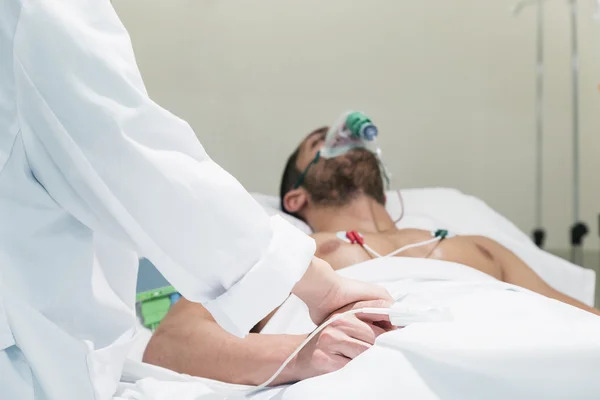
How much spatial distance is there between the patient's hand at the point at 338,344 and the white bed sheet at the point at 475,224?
113cm

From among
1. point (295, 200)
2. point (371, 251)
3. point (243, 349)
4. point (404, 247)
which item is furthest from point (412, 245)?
point (243, 349)

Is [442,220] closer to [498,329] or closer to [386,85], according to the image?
[386,85]

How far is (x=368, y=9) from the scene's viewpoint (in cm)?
254

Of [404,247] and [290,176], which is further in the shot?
[290,176]

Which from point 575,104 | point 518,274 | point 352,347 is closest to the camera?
point 352,347

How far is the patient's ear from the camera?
6.87 feet

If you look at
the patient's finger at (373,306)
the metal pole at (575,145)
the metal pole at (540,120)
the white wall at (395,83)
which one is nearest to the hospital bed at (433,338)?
the patient's finger at (373,306)

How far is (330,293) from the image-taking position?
3.00 ft

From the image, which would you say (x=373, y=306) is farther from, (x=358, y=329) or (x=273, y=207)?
(x=273, y=207)

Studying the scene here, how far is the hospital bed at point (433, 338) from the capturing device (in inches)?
30.0

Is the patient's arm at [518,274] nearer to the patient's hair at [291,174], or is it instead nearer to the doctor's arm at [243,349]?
the patient's hair at [291,174]

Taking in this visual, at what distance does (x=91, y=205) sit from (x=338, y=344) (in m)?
0.42

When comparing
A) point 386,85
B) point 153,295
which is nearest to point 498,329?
point 153,295

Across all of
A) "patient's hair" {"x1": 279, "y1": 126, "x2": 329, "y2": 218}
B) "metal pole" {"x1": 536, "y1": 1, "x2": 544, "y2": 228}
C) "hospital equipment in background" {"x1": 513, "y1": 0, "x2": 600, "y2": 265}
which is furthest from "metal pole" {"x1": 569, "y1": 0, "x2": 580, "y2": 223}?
"patient's hair" {"x1": 279, "y1": 126, "x2": 329, "y2": 218}
